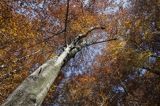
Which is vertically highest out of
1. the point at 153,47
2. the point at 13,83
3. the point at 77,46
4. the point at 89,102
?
the point at 77,46

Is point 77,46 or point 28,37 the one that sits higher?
point 77,46

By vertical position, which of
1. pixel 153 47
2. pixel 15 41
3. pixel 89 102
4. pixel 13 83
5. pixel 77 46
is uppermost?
pixel 77 46

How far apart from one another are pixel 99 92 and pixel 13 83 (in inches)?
367

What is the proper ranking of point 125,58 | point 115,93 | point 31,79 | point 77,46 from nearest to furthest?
point 31,79, point 77,46, point 125,58, point 115,93

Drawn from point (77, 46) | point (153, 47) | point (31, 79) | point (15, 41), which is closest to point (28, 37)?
point (15, 41)

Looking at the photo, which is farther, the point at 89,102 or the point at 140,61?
the point at 89,102

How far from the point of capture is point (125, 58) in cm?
1872

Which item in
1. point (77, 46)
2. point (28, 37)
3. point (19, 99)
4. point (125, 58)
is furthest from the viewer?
point (28, 37)

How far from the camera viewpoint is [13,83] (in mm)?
18750

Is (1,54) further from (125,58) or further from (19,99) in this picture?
(19,99)

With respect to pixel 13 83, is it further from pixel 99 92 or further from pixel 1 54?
pixel 99 92

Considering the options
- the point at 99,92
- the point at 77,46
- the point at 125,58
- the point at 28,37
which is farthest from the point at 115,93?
the point at 77,46

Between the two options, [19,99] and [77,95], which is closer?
[19,99]

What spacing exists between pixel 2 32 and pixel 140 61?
9621 mm
